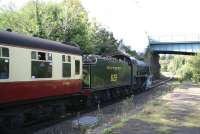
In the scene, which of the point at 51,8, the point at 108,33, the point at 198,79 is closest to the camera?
the point at 51,8

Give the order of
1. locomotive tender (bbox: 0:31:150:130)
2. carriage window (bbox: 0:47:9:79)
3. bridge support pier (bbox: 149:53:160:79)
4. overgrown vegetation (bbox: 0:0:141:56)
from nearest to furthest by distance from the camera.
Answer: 1. carriage window (bbox: 0:47:9:79)
2. locomotive tender (bbox: 0:31:150:130)
3. overgrown vegetation (bbox: 0:0:141:56)
4. bridge support pier (bbox: 149:53:160:79)

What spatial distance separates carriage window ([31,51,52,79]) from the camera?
13992mm

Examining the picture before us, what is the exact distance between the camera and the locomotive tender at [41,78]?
12.6 m

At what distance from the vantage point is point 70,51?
1728 cm

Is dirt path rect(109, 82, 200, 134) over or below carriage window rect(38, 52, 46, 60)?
below

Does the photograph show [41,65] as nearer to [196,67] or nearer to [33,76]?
[33,76]

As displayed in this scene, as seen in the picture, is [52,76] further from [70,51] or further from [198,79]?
[198,79]

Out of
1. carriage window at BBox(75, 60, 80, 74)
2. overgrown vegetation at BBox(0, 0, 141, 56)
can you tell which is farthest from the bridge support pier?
carriage window at BBox(75, 60, 80, 74)

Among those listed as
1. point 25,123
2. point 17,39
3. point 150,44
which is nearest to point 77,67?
point 25,123

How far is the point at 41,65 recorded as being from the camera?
574 inches

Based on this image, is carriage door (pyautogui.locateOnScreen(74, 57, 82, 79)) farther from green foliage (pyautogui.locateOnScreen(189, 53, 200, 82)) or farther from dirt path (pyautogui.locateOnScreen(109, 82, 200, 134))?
green foliage (pyautogui.locateOnScreen(189, 53, 200, 82))

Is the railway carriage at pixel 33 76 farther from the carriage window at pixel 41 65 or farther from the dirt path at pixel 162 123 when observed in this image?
the dirt path at pixel 162 123

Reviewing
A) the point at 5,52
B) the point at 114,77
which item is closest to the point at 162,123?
the point at 5,52

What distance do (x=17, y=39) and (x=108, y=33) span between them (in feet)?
134
